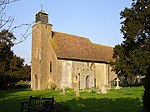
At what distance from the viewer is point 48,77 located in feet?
149

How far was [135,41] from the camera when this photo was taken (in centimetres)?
3859

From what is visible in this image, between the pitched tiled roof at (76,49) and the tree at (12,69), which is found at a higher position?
the pitched tiled roof at (76,49)

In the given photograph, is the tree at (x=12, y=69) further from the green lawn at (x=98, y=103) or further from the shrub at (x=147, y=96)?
the shrub at (x=147, y=96)

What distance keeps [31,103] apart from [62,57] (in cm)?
3074

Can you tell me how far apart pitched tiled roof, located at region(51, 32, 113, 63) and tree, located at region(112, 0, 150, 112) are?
29.3 feet

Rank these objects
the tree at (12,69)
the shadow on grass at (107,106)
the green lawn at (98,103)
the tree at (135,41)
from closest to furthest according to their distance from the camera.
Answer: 1. the shadow on grass at (107,106)
2. the green lawn at (98,103)
3. the tree at (135,41)
4. the tree at (12,69)

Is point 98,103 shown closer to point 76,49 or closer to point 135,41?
point 135,41

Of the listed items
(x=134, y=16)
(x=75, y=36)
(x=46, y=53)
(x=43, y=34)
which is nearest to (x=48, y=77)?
(x=46, y=53)

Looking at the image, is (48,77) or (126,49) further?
(48,77)

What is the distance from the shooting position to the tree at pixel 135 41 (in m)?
35.0

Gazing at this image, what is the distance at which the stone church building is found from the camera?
44625 mm

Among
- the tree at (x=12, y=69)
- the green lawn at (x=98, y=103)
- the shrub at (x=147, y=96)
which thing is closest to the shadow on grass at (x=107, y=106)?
the green lawn at (x=98, y=103)

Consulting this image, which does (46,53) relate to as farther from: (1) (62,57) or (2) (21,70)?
(2) (21,70)

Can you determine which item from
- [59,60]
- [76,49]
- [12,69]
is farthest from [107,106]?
[12,69]
